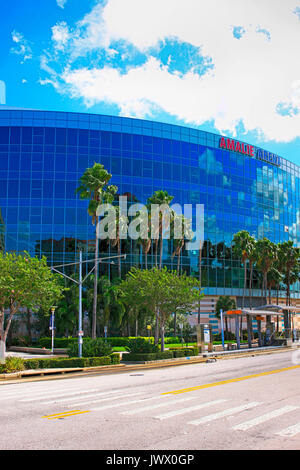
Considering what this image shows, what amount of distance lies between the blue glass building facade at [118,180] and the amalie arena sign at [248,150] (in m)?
0.94

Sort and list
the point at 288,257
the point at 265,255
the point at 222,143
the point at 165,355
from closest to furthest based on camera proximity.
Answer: the point at 165,355 < the point at 265,255 < the point at 288,257 < the point at 222,143

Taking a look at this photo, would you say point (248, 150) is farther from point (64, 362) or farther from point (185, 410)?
point (185, 410)

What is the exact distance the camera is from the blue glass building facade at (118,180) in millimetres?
65875

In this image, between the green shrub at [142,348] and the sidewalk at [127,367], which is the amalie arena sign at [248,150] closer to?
the sidewalk at [127,367]

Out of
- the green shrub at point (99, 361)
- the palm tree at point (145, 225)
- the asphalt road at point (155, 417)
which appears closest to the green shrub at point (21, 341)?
the palm tree at point (145, 225)

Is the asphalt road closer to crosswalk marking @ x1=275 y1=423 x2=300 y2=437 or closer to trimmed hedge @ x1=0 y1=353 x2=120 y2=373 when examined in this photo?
crosswalk marking @ x1=275 y1=423 x2=300 y2=437

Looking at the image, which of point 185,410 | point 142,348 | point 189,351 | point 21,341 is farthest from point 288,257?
point 185,410

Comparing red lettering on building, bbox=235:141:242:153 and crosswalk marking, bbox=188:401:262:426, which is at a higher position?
red lettering on building, bbox=235:141:242:153

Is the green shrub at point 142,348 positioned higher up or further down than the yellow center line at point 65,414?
further down

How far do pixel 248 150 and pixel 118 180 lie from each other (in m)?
28.9

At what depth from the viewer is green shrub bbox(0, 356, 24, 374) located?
28.4 m

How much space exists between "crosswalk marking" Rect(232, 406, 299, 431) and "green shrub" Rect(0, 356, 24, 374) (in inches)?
791

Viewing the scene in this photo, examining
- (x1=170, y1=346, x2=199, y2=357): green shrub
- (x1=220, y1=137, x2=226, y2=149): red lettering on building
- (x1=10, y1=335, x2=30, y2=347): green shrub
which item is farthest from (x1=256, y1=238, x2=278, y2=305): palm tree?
(x1=10, y1=335, x2=30, y2=347): green shrub

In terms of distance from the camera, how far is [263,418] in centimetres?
1158
